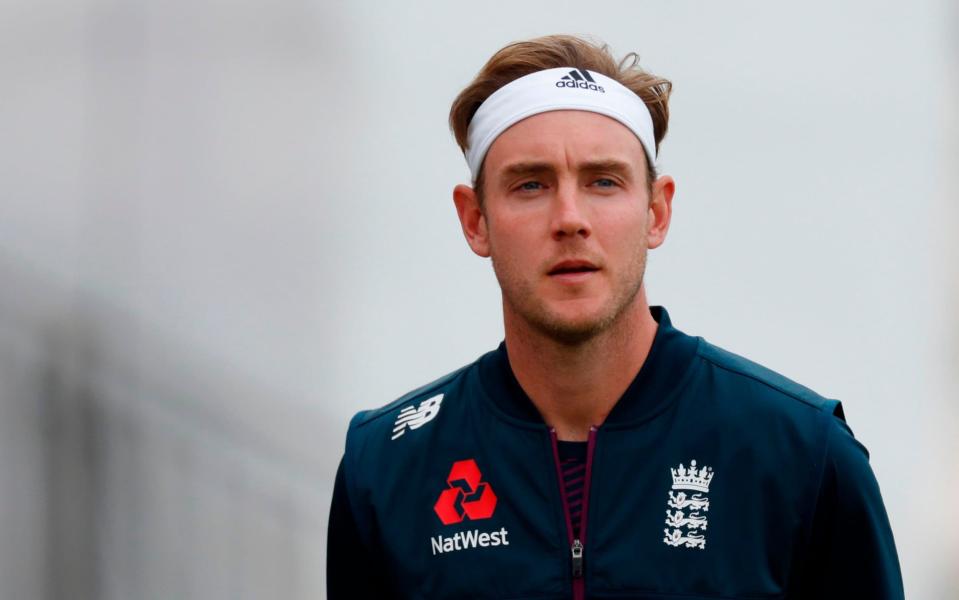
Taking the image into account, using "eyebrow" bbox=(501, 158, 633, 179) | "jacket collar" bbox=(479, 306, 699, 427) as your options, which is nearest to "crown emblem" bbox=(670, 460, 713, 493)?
"jacket collar" bbox=(479, 306, 699, 427)

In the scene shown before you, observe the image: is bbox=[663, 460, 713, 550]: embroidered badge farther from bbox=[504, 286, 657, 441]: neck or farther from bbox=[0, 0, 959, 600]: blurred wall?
bbox=[0, 0, 959, 600]: blurred wall

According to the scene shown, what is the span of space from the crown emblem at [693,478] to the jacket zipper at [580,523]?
14 centimetres

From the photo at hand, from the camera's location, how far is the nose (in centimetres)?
271

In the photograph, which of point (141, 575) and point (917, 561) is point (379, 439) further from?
point (917, 561)

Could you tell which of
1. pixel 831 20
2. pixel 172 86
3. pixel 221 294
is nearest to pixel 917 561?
pixel 831 20

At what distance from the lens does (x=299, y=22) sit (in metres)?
4.35

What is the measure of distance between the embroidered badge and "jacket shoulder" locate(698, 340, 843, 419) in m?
0.19

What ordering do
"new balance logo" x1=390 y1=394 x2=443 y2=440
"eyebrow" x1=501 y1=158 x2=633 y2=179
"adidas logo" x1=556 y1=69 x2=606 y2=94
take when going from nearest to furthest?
1. "eyebrow" x1=501 y1=158 x2=633 y2=179
2. "adidas logo" x1=556 y1=69 x2=606 y2=94
3. "new balance logo" x1=390 y1=394 x2=443 y2=440

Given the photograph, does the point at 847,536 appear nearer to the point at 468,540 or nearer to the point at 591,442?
the point at 591,442

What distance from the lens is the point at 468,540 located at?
2.79 metres

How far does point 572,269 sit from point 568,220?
0.08 m

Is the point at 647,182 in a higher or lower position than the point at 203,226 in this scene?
lower

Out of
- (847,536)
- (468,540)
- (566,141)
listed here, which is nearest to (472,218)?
(566,141)

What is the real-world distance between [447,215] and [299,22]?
0.63 metres
